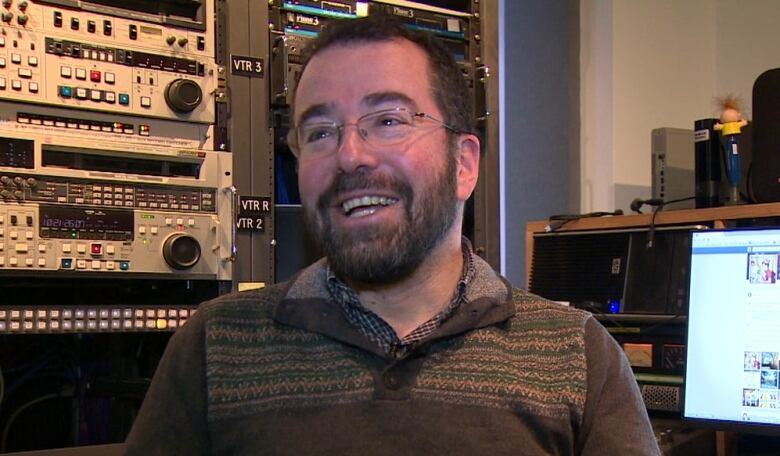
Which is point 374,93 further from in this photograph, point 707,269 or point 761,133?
point 761,133

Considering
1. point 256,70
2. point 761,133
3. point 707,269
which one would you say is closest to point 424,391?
point 707,269

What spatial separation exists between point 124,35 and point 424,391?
0.98m

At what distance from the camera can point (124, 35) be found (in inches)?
60.4

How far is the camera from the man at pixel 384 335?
0.96 meters

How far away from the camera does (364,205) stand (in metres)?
1.01

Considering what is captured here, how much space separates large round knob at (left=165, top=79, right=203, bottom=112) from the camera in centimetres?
155

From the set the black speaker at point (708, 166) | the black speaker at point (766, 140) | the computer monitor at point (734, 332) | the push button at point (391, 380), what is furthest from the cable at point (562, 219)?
the push button at point (391, 380)

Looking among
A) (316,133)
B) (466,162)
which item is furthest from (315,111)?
(466,162)

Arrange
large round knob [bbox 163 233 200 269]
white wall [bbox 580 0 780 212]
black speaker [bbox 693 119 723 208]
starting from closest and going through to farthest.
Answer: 1. large round knob [bbox 163 233 200 269]
2. black speaker [bbox 693 119 723 208]
3. white wall [bbox 580 0 780 212]

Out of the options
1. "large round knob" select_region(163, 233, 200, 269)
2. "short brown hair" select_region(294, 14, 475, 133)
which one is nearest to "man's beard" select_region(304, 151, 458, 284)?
"short brown hair" select_region(294, 14, 475, 133)

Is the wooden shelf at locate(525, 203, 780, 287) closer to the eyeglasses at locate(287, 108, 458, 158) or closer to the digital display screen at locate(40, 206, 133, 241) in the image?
the eyeglasses at locate(287, 108, 458, 158)

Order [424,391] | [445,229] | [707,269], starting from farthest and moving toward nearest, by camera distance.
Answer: [707,269]
[445,229]
[424,391]

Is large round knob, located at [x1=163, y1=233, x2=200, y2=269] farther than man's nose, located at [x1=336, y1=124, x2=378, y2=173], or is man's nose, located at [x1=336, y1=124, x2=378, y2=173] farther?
large round knob, located at [x1=163, y1=233, x2=200, y2=269]

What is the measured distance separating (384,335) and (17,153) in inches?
32.3
